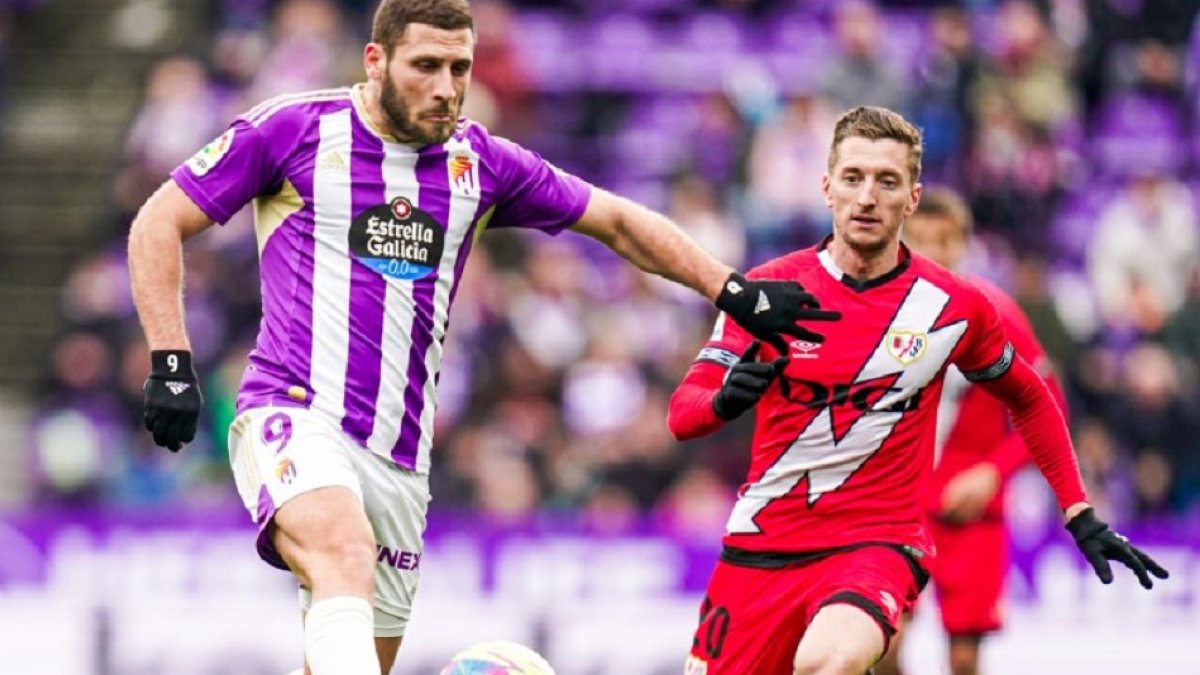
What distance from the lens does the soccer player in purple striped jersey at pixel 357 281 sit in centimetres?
706

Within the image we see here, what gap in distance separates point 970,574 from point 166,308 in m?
4.35

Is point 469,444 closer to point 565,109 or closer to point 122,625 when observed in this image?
point 122,625

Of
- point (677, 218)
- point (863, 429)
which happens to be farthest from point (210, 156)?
point (677, 218)

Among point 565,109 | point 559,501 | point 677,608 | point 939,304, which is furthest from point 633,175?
point 939,304

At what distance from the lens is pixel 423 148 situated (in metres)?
7.48

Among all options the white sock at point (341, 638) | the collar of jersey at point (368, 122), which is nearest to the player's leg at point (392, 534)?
the white sock at point (341, 638)

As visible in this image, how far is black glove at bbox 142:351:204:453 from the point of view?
6906 millimetres

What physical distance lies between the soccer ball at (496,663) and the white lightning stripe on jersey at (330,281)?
3.26 feet

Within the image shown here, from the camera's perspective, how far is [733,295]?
Result: 7.55 meters

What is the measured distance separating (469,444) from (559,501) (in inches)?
30.4

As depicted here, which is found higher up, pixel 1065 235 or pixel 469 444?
pixel 1065 235

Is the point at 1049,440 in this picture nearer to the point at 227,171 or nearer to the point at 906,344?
the point at 906,344

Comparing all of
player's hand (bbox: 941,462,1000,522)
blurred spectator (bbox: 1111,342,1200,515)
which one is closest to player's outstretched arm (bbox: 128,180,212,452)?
player's hand (bbox: 941,462,1000,522)

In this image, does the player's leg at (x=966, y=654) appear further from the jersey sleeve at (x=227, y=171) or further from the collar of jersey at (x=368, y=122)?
the jersey sleeve at (x=227, y=171)
